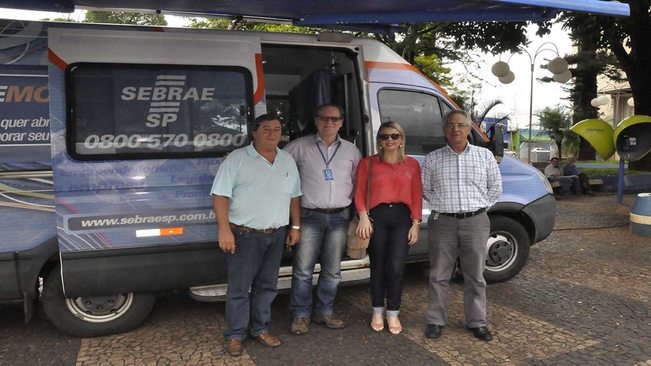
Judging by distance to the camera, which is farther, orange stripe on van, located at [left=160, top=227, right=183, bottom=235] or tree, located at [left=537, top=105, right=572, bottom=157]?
tree, located at [left=537, top=105, right=572, bottom=157]

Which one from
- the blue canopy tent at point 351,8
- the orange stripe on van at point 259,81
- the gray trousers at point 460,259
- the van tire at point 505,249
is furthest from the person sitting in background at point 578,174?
the orange stripe on van at point 259,81

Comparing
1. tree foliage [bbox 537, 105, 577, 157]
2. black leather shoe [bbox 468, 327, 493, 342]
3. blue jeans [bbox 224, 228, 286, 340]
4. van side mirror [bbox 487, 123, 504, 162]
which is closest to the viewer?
blue jeans [bbox 224, 228, 286, 340]

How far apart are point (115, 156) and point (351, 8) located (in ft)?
7.64

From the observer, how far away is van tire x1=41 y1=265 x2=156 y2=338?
12.2 ft

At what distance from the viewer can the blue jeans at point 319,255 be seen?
3.78m

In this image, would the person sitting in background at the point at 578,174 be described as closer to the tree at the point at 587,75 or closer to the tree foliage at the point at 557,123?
the tree at the point at 587,75

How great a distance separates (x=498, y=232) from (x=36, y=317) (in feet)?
14.2

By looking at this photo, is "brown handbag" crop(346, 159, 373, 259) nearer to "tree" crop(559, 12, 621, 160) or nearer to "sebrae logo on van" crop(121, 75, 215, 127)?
"sebrae logo on van" crop(121, 75, 215, 127)

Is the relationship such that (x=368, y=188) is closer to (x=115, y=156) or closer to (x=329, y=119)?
(x=329, y=119)

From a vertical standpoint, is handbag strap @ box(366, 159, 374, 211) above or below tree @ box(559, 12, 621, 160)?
below

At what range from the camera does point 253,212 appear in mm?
3406

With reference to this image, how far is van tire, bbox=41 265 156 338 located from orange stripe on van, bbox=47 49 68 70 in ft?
4.71

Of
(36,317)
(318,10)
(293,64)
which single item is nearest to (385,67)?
(318,10)

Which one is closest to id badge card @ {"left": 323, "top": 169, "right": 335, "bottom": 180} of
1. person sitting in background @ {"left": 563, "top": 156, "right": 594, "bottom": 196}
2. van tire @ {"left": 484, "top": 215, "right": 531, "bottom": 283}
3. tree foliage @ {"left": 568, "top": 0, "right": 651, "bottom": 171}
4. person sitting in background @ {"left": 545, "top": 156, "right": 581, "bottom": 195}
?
van tire @ {"left": 484, "top": 215, "right": 531, "bottom": 283}
